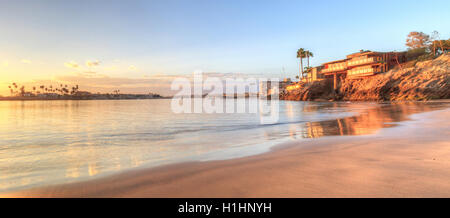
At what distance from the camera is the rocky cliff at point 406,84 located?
41.6 m

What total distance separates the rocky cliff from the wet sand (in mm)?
47946

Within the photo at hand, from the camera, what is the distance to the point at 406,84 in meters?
45.8

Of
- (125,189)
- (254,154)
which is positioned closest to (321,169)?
(254,154)

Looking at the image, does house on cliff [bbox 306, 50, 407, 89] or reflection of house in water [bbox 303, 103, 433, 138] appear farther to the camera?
house on cliff [bbox 306, 50, 407, 89]

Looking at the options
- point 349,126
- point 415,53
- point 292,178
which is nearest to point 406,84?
point 415,53

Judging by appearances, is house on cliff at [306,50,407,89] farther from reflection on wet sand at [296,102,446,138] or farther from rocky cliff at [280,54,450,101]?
reflection on wet sand at [296,102,446,138]

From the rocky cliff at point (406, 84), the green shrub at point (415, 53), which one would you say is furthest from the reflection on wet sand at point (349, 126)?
the green shrub at point (415, 53)

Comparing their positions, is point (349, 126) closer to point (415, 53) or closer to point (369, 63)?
point (369, 63)

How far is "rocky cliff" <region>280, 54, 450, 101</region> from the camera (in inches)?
1637

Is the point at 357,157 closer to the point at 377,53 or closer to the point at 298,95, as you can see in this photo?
the point at 377,53

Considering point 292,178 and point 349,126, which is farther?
point 349,126

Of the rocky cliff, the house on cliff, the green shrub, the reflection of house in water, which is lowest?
the reflection of house in water

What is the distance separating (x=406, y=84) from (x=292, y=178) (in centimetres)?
5441

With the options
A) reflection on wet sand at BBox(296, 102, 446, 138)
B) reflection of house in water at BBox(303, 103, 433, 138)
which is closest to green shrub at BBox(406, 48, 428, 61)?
reflection on wet sand at BBox(296, 102, 446, 138)
